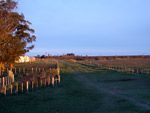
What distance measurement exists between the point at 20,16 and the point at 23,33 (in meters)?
4.92

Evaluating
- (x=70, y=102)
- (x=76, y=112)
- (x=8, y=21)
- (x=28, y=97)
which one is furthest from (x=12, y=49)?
(x=76, y=112)

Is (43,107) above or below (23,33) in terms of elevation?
below

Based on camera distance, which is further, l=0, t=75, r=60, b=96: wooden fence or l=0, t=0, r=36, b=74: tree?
l=0, t=0, r=36, b=74: tree

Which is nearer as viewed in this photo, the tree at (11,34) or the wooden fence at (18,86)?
the wooden fence at (18,86)

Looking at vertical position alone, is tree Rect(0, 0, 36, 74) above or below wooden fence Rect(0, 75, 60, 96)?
above

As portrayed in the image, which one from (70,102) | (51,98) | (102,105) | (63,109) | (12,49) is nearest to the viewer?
(63,109)

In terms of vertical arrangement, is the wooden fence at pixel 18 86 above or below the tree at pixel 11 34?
below

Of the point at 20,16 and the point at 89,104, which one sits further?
the point at 20,16

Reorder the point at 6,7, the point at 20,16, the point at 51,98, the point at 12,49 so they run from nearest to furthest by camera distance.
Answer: the point at 51,98 → the point at 6,7 → the point at 12,49 → the point at 20,16

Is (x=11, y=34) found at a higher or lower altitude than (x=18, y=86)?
higher

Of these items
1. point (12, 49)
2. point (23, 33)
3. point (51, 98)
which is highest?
point (23, 33)

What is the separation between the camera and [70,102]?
1126 cm

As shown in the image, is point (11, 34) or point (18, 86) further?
point (11, 34)

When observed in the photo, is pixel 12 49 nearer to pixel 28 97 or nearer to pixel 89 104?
pixel 28 97
